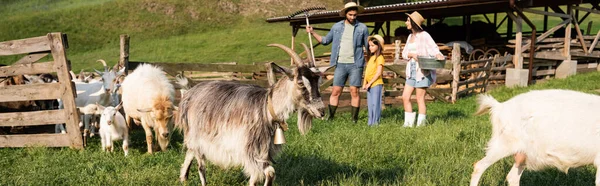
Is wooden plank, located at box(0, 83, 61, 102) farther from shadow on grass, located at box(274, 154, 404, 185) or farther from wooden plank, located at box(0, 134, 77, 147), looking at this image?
shadow on grass, located at box(274, 154, 404, 185)

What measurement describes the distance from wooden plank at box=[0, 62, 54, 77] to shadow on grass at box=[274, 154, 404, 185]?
13.5ft

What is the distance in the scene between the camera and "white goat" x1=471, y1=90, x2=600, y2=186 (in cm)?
410

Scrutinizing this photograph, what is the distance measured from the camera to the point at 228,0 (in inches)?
1848

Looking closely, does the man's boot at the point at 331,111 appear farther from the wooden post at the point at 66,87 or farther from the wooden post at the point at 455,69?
the wooden post at the point at 455,69

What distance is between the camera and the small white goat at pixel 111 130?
734 cm

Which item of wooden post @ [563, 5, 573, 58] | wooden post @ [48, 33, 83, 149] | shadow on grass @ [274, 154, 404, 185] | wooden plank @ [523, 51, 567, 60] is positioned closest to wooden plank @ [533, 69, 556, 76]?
wooden plank @ [523, 51, 567, 60]

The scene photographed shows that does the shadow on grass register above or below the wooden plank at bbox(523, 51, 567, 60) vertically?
below

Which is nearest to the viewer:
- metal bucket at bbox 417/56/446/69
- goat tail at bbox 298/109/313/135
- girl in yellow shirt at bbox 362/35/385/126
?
goat tail at bbox 298/109/313/135

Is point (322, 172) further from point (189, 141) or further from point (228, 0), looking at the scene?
point (228, 0)

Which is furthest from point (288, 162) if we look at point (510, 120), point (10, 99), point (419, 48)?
point (10, 99)

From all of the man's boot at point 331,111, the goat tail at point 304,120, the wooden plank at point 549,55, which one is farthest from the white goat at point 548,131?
the wooden plank at point 549,55

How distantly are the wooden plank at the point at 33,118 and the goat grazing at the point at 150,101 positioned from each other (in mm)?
1113

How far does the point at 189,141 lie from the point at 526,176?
370 centimetres

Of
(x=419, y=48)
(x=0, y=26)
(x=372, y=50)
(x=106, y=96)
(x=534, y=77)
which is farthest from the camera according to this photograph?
(x=0, y=26)
